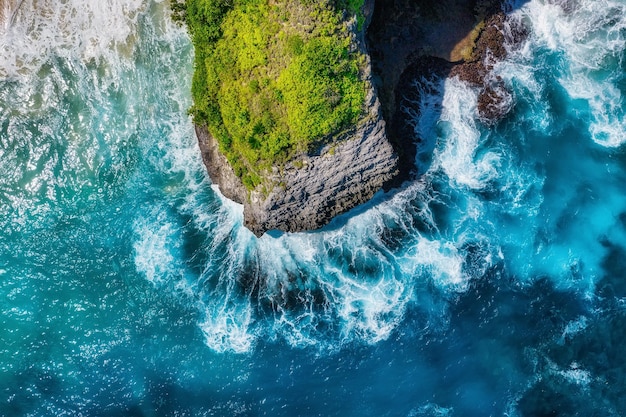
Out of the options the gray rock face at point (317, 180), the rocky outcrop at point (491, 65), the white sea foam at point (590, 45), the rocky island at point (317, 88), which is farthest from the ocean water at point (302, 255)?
the gray rock face at point (317, 180)

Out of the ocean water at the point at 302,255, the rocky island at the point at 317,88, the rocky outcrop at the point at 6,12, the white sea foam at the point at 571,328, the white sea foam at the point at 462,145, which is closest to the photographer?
the rocky island at the point at 317,88

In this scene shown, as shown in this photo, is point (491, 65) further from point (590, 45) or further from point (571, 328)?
point (571, 328)

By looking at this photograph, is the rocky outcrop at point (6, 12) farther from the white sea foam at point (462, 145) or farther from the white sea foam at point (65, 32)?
the white sea foam at point (462, 145)

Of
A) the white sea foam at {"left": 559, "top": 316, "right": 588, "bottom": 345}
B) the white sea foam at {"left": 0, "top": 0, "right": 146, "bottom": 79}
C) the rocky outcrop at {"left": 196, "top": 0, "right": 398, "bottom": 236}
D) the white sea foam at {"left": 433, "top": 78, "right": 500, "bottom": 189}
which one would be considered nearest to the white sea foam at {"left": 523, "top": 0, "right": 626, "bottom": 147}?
the white sea foam at {"left": 433, "top": 78, "right": 500, "bottom": 189}

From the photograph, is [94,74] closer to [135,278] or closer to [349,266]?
[135,278]

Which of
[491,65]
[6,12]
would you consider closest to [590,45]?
[491,65]

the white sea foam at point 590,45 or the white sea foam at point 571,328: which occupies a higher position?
the white sea foam at point 590,45
